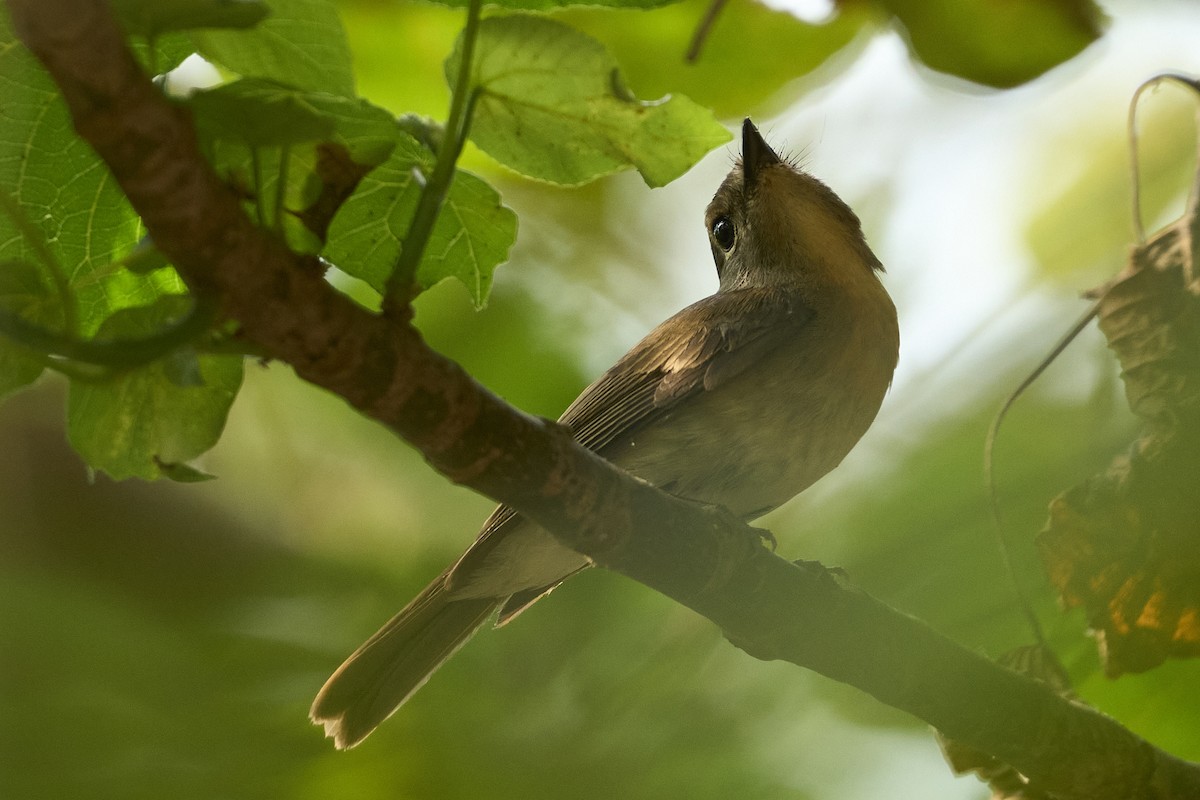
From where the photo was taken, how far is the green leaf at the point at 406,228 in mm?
1254

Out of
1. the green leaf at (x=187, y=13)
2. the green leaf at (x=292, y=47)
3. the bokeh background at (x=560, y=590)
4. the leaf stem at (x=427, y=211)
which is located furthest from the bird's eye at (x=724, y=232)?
the green leaf at (x=187, y=13)

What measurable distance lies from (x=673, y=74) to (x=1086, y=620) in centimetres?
135

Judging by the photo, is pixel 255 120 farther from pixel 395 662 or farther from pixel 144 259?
pixel 395 662

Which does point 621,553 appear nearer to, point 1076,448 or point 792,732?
point 792,732

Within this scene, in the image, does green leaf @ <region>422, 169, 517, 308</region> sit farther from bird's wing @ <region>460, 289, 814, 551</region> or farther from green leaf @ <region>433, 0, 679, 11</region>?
bird's wing @ <region>460, 289, 814, 551</region>

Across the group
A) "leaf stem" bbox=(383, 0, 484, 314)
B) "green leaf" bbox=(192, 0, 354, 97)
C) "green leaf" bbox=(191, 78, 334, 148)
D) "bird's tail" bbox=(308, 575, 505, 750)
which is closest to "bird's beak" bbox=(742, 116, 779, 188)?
"bird's tail" bbox=(308, 575, 505, 750)

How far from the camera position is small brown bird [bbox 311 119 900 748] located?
2.33 meters

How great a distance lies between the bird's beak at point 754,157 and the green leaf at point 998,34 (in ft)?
2.09

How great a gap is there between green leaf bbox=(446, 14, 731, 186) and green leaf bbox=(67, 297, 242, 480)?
1.21ft

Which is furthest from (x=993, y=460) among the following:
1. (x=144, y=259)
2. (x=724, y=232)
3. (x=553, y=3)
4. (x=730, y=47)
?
(x=144, y=259)

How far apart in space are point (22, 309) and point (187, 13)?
1.13ft

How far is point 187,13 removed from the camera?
0.87 meters

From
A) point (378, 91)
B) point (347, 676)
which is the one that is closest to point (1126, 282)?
point (378, 91)

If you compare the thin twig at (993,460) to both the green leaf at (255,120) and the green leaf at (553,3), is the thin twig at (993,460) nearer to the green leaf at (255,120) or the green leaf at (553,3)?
the green leaf at (553,3)
